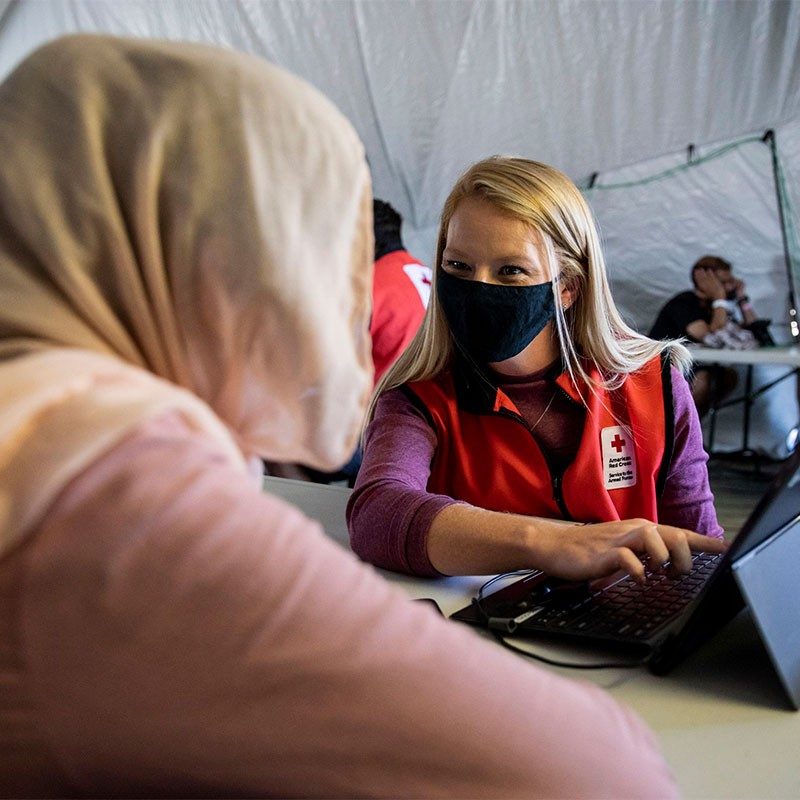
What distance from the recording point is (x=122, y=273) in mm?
553

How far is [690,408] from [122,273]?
42.8 inches

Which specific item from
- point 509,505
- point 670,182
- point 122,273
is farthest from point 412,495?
point 670,182

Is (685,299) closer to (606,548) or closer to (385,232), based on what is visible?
(385,232)

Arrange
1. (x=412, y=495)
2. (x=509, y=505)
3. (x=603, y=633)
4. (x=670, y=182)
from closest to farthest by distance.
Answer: (x=603, y=633) < (x=412, y=495) < (x=509, y=505) < (x=670, y=182)

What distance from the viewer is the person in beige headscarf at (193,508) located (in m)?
0.45

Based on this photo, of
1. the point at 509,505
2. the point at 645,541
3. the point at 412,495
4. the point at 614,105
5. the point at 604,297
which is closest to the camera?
the point at 645,541

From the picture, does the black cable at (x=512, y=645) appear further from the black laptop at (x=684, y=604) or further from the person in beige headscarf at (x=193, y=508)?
the person in beige headscarf at (x=193, y=508)

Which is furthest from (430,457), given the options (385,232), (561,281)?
(385,232)

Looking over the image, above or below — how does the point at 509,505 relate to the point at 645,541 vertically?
below

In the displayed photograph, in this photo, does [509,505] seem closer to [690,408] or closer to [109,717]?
[690,408]

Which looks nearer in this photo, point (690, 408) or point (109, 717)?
point (109, 717)

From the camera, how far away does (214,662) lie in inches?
18.0

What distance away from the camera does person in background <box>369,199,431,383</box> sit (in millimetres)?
2693

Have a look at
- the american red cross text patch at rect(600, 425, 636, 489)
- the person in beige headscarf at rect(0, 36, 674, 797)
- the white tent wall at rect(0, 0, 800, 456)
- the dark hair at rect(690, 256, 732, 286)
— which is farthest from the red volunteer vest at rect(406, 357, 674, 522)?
the dark hair at rect(690, 256, 732, 286)
